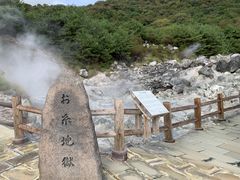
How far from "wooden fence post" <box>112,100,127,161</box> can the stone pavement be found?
119 millimetres

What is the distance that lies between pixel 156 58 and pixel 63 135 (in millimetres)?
21679

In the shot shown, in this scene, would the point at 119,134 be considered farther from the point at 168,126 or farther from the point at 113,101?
the point at 113,101

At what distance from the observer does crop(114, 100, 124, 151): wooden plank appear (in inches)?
200

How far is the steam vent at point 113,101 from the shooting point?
4.37 meters

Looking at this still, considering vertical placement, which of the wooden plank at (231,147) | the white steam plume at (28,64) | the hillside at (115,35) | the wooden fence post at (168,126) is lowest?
the wooden plank at (231,147)

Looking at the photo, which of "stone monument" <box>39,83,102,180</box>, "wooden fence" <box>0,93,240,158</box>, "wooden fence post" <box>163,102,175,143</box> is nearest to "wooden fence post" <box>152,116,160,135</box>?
"wooden fence" <box>0,93,240,158</box>

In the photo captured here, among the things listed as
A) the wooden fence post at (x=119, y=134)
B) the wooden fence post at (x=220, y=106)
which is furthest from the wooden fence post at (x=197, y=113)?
the wooden fence post at (x=119, y=134)

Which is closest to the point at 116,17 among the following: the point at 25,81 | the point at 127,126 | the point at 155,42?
the point at 155,42

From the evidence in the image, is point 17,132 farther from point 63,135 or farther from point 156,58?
point 156,58

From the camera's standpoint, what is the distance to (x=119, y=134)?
520 centimetres

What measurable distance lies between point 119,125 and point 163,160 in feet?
3.53

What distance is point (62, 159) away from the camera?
436 centimetres

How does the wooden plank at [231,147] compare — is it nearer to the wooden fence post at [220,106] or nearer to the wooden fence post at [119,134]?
the wooden fence post at [220,106]

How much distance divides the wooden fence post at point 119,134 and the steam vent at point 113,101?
16 millimetres
